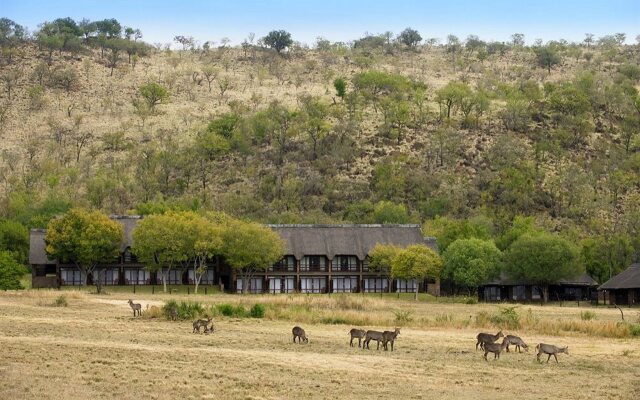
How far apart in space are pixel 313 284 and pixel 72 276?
936 inches

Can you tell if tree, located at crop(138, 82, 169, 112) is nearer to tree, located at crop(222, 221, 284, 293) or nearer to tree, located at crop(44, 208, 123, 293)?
tree, located at crop(44, 208, 123, 293)

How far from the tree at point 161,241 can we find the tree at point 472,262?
23921 mm

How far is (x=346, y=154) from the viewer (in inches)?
5846

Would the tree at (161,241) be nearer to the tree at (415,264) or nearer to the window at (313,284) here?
the window at (313,284)

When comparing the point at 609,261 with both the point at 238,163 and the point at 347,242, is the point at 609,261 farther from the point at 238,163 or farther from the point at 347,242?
the point at 238,163

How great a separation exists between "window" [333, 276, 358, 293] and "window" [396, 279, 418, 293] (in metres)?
4.36

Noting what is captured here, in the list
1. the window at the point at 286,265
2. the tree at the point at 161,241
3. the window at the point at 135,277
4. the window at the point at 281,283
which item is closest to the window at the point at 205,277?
the window at the point at 135,277

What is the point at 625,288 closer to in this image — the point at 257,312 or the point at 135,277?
the point at 257,312

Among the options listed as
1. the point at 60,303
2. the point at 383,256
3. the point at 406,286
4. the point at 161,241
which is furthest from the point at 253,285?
the point at 60,303

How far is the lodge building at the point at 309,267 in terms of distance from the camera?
105m

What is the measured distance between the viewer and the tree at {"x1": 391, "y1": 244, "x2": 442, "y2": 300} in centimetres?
9462

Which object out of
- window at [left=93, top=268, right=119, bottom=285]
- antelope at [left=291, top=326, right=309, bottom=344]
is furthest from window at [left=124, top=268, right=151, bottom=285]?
antelope at [left=291, top=326, right=309, bottom=344]

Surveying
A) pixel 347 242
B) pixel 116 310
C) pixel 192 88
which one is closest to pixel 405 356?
pixel 116 310

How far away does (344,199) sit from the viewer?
137 metres
